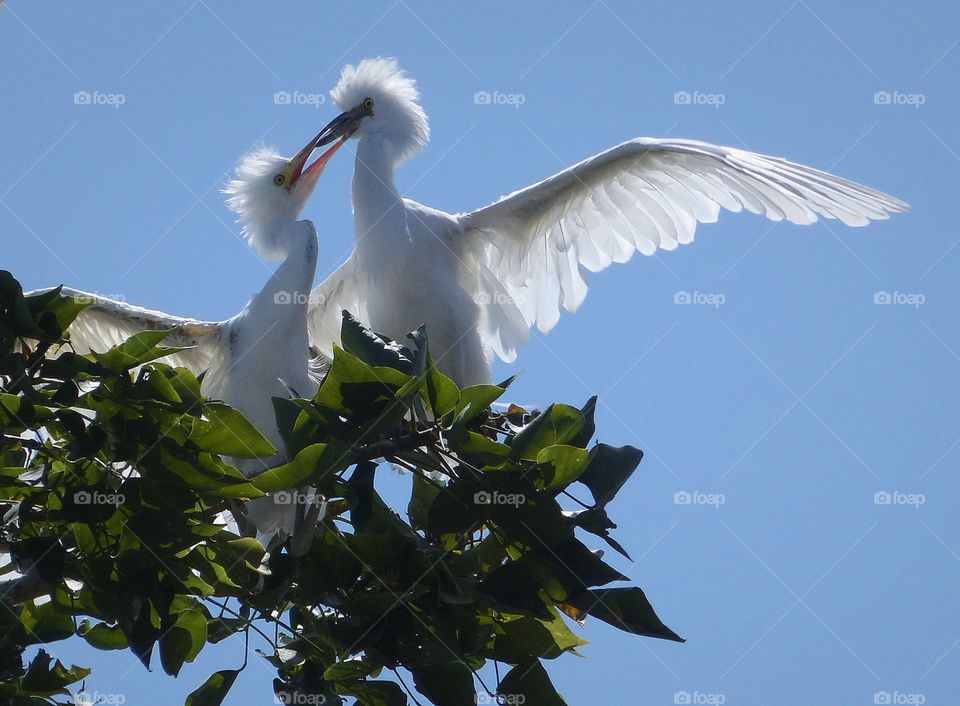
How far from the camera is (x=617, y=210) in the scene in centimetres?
631

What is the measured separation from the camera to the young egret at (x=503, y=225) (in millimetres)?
5996

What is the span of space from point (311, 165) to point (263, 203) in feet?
1.40

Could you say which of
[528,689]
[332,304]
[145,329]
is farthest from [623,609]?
[332,304]

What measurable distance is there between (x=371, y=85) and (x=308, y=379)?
235 cm

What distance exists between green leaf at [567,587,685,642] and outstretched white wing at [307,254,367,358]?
4.07 metres

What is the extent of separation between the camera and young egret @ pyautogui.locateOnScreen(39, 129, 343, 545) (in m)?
5.15

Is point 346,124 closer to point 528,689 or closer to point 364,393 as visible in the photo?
point 364,393

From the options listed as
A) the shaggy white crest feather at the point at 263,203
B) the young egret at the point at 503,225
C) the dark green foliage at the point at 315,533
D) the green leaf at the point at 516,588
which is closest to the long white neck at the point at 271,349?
the shaggy white crest feather at the point at 263,203

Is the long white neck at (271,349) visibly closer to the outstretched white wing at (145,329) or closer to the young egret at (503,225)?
the outstretched white wing at (145,329)

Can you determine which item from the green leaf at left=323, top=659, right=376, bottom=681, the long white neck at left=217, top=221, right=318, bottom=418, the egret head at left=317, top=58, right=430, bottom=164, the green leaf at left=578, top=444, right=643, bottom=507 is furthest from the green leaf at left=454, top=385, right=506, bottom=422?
the egret head at left=317, top=58, right=430, bottom=164

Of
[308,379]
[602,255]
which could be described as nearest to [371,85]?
[602,255]

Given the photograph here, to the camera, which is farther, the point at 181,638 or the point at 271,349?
the point at 271,349

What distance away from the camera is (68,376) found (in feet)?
9.86

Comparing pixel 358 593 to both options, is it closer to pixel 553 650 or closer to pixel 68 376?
pixel 553 650
